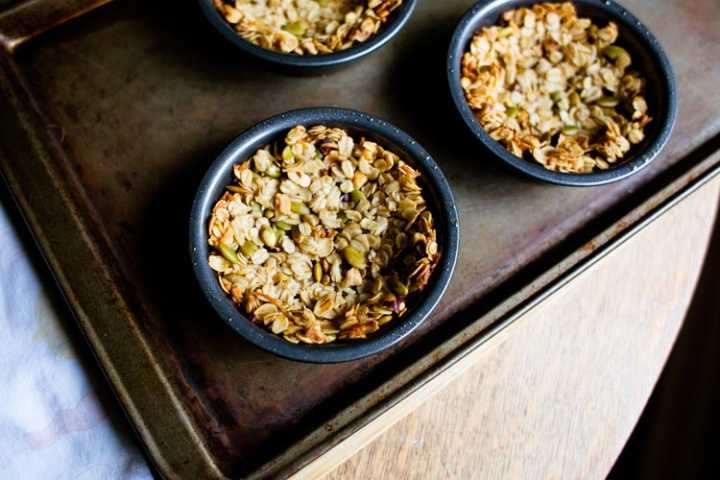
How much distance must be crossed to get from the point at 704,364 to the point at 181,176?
120cm

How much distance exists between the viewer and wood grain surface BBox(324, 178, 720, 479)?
3.23 feet

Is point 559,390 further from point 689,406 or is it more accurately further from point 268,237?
point 689,406

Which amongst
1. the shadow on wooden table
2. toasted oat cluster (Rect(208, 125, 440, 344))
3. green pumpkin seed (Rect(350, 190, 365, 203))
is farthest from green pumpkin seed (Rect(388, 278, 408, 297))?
the shadow on wooden table

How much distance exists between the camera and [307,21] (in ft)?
3.69

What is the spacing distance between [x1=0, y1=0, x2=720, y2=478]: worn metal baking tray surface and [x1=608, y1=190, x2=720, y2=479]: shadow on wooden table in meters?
0.51

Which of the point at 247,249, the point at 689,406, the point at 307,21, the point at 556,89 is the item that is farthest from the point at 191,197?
the point at 689,406

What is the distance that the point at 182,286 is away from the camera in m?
0.97

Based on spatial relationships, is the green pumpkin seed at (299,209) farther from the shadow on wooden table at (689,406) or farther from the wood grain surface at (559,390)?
the shadow on wooden table at (689,406)

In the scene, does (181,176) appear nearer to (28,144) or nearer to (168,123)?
(168,123)

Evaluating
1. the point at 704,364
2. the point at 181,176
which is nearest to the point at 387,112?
the point at 181,176

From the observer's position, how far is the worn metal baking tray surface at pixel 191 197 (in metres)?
0.90

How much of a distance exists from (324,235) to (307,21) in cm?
38

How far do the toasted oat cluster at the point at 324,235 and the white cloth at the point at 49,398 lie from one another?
9.0 inches

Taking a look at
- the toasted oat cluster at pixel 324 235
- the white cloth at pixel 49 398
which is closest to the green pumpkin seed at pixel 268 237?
the toasted oat cluster at pixel 324 235
